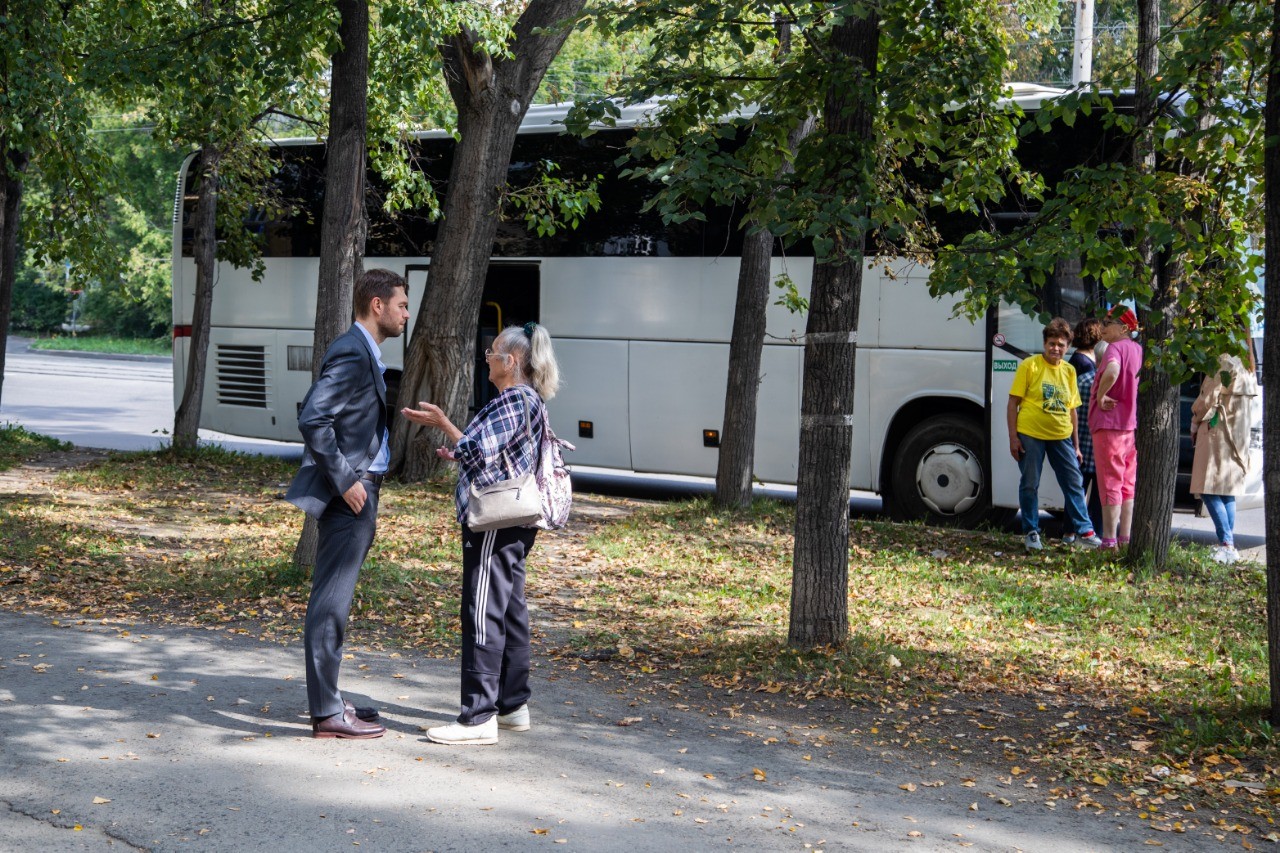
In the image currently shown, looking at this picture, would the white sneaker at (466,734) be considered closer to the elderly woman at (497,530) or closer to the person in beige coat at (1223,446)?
the elderly woman at (497,530)

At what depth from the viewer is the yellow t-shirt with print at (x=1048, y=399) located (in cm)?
1074

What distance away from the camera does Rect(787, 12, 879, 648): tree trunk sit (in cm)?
679

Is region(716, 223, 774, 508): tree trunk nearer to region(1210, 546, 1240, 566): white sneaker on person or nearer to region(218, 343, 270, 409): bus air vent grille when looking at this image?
region(1210, 546, 1240, 566): white sneaker on person

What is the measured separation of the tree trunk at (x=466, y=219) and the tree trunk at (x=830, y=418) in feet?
20.5

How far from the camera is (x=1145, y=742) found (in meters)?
5.84

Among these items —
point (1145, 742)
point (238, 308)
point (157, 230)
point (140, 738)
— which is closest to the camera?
point (140, 738)

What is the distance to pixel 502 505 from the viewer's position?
5449 millimetres

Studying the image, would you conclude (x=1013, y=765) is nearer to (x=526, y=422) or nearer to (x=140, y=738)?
(x=526, y=422)

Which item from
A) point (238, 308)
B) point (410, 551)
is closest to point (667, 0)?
point (410, 551)

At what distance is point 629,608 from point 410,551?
2035mm

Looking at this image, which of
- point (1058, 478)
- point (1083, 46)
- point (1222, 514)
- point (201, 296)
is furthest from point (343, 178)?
point (1083, 46)

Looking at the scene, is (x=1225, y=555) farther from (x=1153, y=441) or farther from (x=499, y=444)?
(x=499, y=444)

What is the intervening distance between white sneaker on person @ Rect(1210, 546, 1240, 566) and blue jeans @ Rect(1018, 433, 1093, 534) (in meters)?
0.95

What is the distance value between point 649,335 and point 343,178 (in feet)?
18.2
